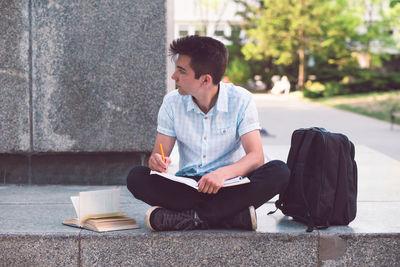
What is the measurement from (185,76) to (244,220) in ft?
3.02

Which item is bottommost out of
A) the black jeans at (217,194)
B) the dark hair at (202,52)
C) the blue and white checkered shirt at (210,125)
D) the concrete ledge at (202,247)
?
the concrete ledge at (202,247)

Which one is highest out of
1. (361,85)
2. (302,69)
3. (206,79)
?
(206,79)

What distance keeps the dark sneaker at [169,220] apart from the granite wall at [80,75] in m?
1.63

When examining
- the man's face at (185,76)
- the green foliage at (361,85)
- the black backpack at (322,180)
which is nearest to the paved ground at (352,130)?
the black backpack at (322,180)

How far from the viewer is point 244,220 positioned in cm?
350

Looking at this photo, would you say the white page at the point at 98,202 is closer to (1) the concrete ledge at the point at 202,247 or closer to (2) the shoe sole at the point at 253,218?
(1) the concrete ledge at the point at 202,247

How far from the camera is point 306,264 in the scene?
350cm

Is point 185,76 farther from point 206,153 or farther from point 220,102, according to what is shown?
point 206,153

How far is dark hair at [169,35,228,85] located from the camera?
3.44m

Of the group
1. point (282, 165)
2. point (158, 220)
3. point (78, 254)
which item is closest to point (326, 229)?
point (282, 165)

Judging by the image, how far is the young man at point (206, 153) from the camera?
3.45m

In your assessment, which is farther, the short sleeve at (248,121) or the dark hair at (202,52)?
the short sleeve at (248,121)

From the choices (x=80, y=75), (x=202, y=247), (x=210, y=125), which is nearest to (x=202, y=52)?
(x=210, y=125)

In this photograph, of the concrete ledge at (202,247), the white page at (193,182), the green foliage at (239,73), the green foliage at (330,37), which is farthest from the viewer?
the green foliage at (239,73)
